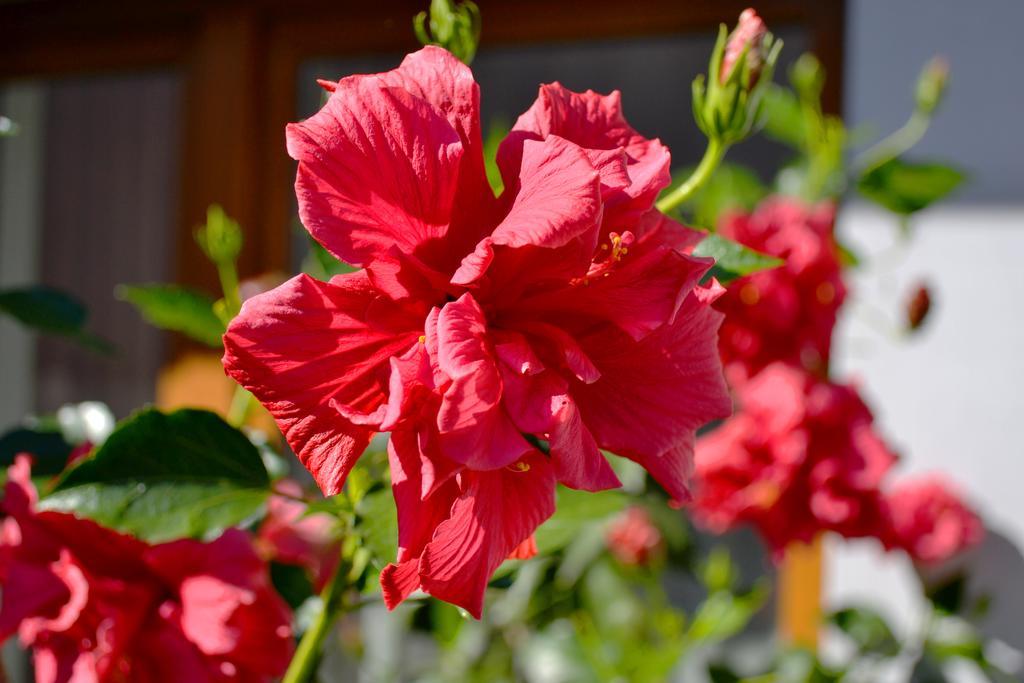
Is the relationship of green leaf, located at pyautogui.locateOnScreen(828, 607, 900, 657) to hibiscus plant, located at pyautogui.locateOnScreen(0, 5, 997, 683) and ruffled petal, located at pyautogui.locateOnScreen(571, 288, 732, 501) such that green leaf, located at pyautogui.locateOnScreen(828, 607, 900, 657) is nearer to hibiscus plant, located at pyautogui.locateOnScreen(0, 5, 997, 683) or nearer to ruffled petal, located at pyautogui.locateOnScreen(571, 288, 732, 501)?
hibiscus plant, located at pyautogui.locateOnScreen(0, 5, 997, 683)

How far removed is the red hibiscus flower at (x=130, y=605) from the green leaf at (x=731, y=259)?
283 millimetres

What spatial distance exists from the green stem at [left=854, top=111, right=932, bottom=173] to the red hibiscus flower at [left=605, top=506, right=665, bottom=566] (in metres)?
0.52

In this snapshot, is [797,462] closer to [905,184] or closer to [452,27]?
[905,184]

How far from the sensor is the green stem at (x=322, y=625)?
443 millimetres

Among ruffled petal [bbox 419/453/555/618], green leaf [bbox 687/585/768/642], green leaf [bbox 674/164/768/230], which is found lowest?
green leaf [bbox 687/585/768/642]

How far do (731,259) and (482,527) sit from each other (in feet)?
0.60

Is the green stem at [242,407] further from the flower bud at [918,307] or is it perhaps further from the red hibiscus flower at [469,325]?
the flower bud at [918,307]

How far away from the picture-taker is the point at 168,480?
41 centimetres

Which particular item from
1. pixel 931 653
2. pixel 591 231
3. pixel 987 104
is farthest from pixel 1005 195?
pixel 591 231

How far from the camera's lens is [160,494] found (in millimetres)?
409

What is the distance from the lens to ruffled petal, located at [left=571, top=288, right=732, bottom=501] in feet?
1.15

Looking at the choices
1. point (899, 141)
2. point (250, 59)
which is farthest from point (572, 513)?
point (250, 59)

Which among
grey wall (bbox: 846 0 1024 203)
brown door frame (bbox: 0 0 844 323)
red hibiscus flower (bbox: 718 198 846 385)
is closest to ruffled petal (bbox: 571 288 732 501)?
red hibiscus flower (bbox: 718 198 846 385)

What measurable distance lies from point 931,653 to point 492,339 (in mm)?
887
